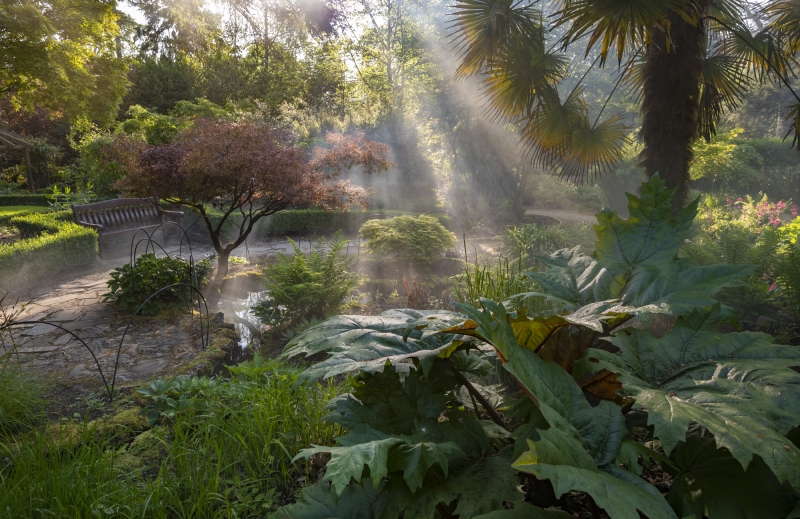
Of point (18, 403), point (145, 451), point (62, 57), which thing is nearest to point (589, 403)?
point (145, 451)

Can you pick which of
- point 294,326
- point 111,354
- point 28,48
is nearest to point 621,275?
point 294,326

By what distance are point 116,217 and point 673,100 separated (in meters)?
9.96

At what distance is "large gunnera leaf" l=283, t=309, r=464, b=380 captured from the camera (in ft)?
4.03

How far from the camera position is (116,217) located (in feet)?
31.5

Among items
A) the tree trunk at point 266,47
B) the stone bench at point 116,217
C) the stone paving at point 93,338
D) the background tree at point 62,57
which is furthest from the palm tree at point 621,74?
the tree trunk at point 266,47

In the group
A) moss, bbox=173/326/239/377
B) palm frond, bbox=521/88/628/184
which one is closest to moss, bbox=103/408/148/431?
moss, bbox=173/326/239/377

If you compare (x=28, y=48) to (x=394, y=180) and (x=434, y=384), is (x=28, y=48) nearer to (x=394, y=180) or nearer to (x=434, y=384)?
(x=434, y=384)

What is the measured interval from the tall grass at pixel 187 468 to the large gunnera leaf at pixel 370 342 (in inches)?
24.4

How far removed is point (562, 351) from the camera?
136 cm

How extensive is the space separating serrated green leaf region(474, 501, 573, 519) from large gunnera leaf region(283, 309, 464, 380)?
0.39 metres

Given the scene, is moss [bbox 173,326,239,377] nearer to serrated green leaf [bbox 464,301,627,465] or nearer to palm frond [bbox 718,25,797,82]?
serrated green leaf [bbox 464,301,627,465]

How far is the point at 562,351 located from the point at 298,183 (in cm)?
553

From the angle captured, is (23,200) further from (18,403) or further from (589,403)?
(589,403)

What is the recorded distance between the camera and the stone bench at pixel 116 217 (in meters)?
8.78
